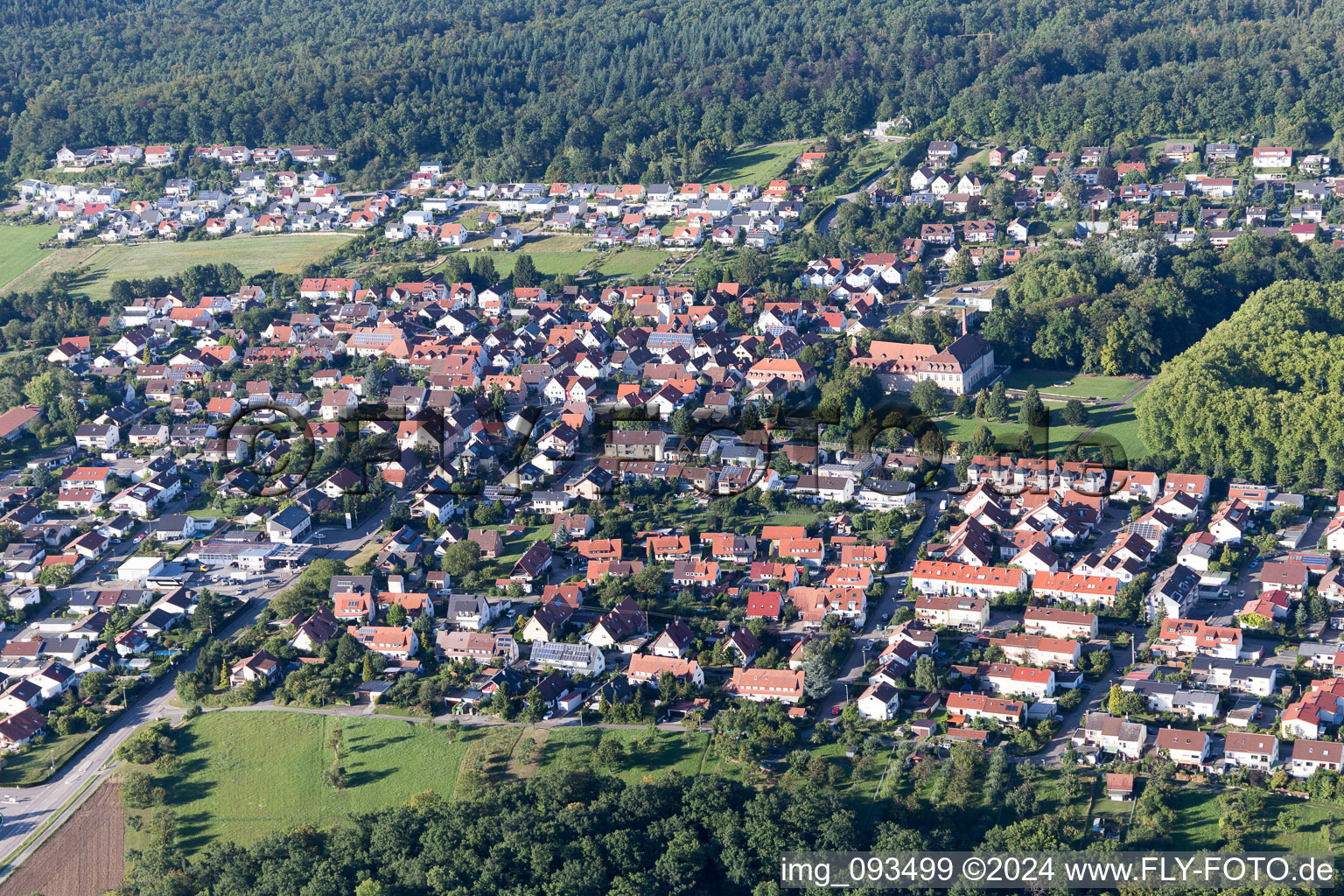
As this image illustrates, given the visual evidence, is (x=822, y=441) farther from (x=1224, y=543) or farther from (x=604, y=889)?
(x=604, y=889)

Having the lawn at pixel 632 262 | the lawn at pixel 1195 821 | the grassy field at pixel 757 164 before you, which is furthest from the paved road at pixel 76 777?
the grassy field at pixel 757 164

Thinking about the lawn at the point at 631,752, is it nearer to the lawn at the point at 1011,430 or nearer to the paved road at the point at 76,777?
the paved road at the point at 76,777

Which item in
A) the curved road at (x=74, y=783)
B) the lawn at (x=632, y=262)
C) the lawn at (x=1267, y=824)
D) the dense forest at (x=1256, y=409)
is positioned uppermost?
the lawn at (x=632, y=262)

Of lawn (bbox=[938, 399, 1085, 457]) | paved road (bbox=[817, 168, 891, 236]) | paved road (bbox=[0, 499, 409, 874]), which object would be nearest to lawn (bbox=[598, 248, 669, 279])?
paved road (bbox=[817, 168, 891, 236])

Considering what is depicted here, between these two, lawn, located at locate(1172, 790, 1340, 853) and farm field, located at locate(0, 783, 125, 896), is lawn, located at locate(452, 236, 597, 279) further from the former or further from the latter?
lawn, located at locate(1172, 790, 1340, 853)

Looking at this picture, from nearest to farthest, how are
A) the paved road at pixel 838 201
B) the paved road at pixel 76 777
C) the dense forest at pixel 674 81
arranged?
the paved road at pixel 76 777 < the paved road at pixel 838 201 < the dense forest at pixel 674 81

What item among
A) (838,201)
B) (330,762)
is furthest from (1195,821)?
(838,201)

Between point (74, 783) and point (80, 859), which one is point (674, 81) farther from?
point (80, 859)
